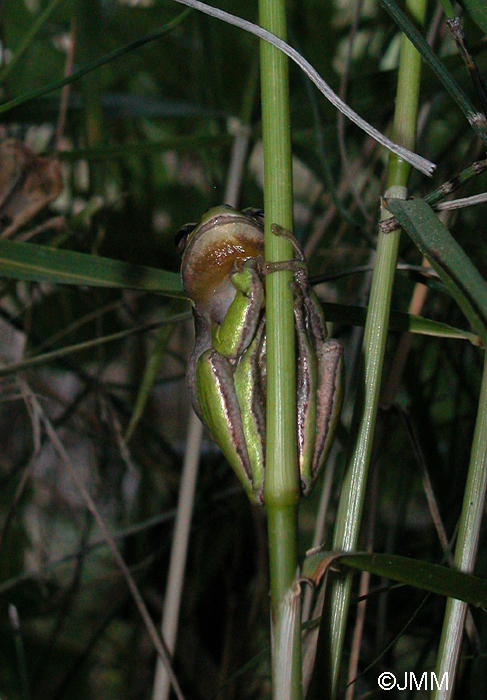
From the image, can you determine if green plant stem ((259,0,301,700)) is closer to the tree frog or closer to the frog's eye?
the tree frog

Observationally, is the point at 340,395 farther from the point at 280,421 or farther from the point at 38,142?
the point at 38,142

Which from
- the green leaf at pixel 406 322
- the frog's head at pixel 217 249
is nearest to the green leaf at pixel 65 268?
the frog's head at pixel 217 249

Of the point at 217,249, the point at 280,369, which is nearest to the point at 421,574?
the point at 280,369

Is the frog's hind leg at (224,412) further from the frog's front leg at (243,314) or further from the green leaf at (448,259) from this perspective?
the green leaf at (448,259)

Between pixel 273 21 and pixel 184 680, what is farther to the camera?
pixel 184 680

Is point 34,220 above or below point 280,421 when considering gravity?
above

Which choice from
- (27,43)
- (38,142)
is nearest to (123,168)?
(38,142)

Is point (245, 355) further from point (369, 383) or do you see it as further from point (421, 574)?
point (421, 574)

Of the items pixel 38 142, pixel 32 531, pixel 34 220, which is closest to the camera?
pixel 34 220
